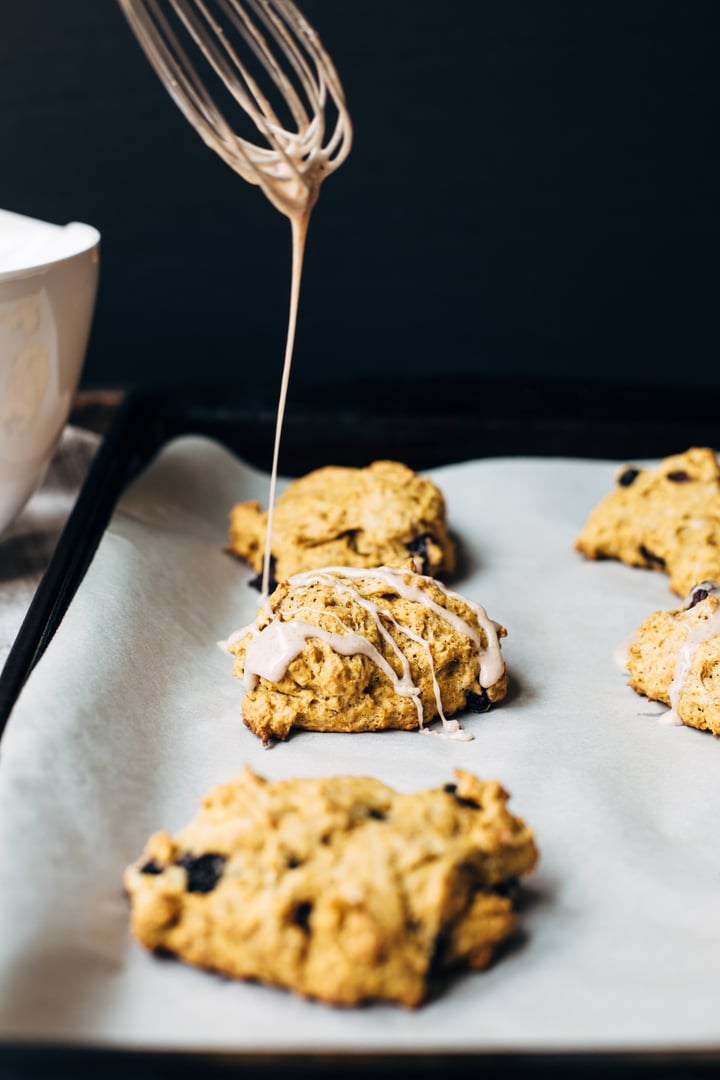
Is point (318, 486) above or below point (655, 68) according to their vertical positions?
below

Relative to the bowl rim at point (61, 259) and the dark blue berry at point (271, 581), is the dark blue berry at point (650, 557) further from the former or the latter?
the bowl rim at point (61, 259)

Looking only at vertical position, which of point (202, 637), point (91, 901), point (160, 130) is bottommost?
point (202, 637)

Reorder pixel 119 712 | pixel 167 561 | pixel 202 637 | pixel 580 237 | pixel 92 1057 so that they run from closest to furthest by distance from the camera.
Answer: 1. pixel 92 1057
2. pixel 119 712
3. pixel 202 637
4. pixel 167 561
5. pixel 580 237

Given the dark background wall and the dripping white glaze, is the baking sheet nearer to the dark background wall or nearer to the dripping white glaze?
the dripping white glaze

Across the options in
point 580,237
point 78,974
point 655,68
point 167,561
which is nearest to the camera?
point 78,974

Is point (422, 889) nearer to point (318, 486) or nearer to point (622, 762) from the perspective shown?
point (622, 762)

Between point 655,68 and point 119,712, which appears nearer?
point 119,712

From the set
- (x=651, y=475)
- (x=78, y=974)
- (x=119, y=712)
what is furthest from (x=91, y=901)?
(x=651, y=475)
